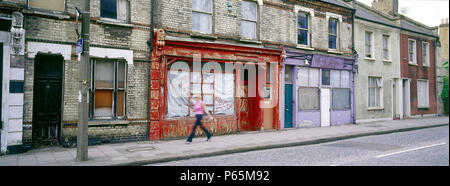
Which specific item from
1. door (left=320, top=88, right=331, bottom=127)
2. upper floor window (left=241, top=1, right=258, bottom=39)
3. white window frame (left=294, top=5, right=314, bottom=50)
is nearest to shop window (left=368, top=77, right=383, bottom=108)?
door (left=320, top=88, right=331, bottom=127)

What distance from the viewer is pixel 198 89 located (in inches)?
460

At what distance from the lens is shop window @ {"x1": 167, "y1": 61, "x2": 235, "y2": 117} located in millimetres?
11117

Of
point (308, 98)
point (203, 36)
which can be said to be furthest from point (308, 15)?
point (203, 36)

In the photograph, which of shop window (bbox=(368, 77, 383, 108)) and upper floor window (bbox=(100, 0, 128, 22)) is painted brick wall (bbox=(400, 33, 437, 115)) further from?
upper floor window (bbox=(100, 0, 128, 22))

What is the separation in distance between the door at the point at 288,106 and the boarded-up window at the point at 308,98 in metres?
0.53

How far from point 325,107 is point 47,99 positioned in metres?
12.9

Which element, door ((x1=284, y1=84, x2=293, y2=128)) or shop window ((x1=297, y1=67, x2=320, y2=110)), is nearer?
door ((x1=284, y1=84, x2=293, y2=128))

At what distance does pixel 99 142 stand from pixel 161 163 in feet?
11.1

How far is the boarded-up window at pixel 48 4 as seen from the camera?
29.4 feet

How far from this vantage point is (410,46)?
20984mm

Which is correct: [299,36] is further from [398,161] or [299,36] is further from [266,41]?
[398,161]

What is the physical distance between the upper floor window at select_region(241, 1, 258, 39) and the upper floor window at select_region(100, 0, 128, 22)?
5.11m

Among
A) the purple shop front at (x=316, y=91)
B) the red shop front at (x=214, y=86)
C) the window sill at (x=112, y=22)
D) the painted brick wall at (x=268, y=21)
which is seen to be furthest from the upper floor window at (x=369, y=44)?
the window sill at (x=112, y=22)

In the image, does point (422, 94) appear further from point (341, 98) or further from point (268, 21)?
point (268, 21)
